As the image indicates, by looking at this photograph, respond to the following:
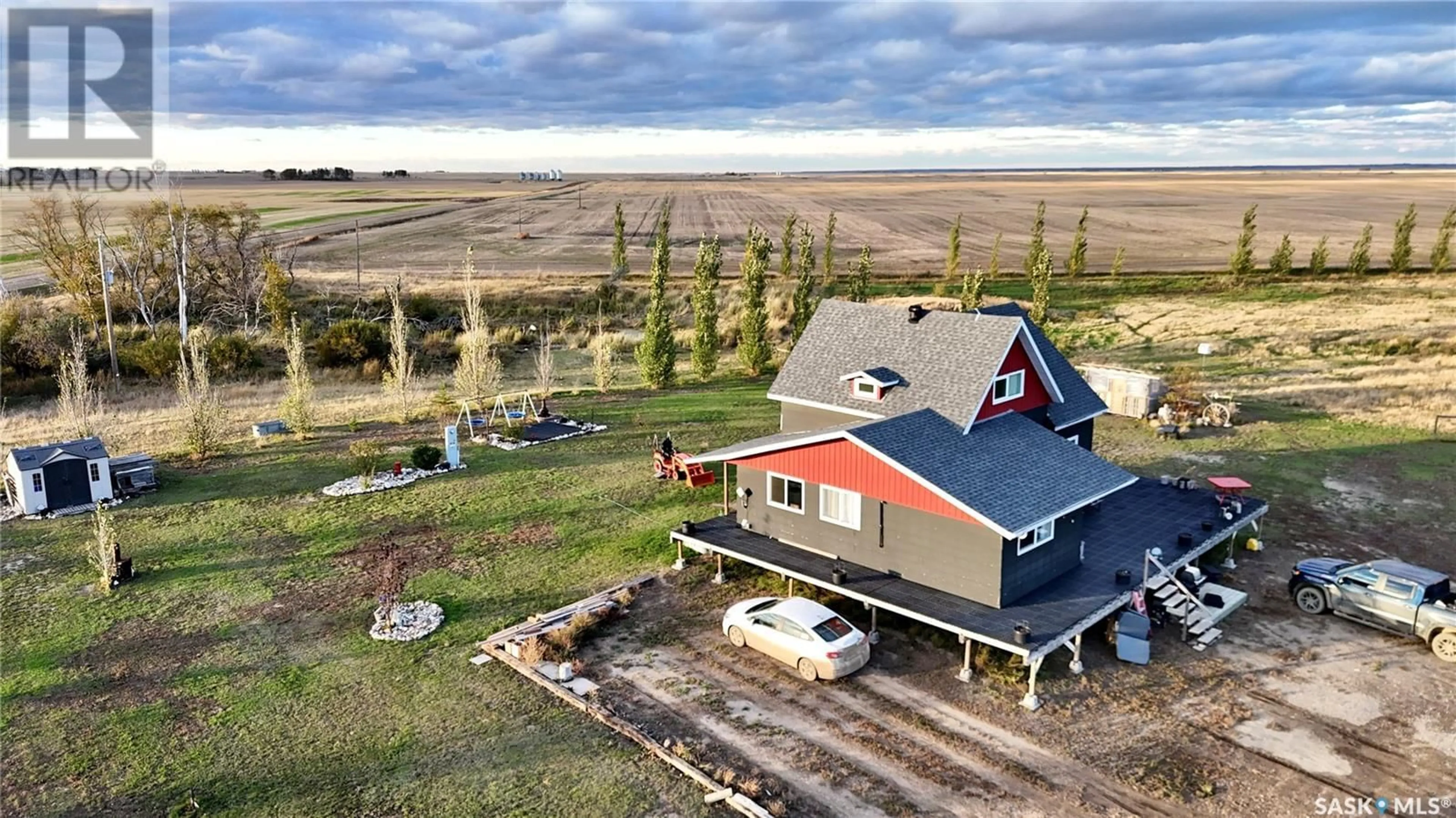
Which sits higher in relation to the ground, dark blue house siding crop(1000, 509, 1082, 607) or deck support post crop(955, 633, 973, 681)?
dark blue house siding crop(1000, 509, 1082, 607)

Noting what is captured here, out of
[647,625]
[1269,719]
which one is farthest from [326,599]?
[1269,719]

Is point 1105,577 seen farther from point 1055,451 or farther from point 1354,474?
point 1354,474

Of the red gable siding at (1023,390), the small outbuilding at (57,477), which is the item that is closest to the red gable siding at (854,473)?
the red gable siding at (1023,390)

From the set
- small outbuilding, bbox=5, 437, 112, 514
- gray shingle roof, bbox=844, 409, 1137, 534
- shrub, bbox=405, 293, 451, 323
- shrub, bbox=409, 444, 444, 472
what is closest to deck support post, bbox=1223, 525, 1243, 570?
gray shingle roof, bbox=844, 409, 1137, 534

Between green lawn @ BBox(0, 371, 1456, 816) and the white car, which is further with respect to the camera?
the white car

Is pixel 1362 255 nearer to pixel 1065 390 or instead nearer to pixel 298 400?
pixel 1065 390

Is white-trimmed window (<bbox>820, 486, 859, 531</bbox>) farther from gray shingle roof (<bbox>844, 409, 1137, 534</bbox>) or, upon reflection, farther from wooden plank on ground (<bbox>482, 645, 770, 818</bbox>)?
wooden plank on ground (<bbox>482, 645, 770, 818</bbox>)
